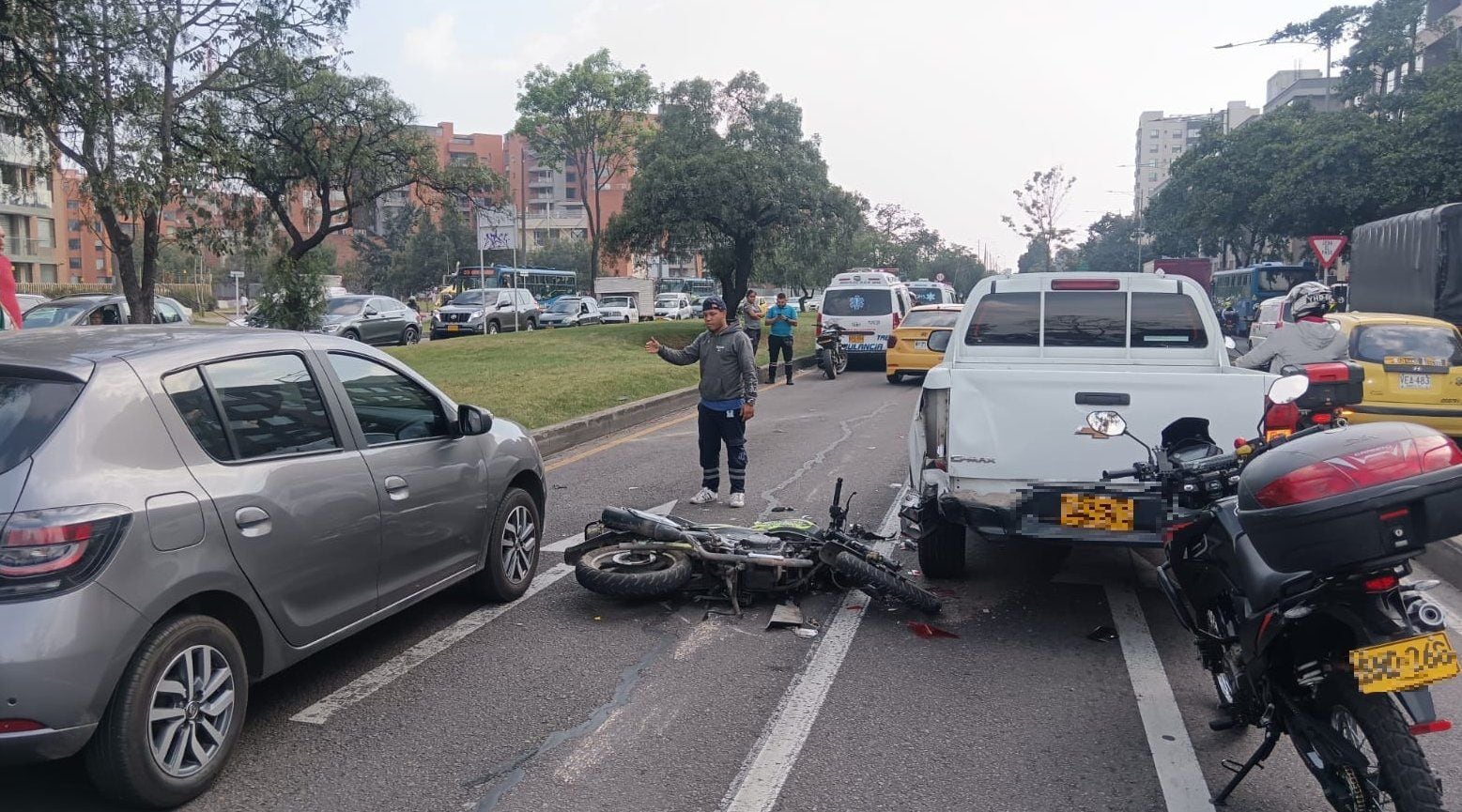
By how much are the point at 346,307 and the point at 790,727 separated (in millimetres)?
25791

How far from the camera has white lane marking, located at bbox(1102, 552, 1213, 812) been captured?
3773 millimetres

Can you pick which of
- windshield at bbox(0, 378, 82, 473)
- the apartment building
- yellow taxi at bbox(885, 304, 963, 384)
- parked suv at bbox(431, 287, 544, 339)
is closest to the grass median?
yellow taxi at bbox(885, 304, 963, 384)

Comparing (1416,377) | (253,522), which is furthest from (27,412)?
(1416,377)

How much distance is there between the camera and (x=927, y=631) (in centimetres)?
555

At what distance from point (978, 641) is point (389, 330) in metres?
25.5

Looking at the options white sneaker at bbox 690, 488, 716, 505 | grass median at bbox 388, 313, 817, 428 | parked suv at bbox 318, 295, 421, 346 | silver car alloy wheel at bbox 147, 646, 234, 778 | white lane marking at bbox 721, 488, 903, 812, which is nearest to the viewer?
silver car alloy wheel at bbox 147, 646, 234, 778

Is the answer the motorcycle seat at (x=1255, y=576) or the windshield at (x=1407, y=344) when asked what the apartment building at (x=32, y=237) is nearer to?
the windshield at (x=1407, y=344)

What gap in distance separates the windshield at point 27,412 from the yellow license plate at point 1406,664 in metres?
3.97

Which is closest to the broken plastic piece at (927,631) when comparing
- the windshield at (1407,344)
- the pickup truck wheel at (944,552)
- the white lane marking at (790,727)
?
the white lane marking at (790,727)

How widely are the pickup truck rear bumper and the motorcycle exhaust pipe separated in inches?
82.1

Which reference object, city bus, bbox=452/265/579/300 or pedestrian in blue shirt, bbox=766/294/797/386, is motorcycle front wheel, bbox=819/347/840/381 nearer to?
pedestrian in blue shirt, bbox=766/294/797/386

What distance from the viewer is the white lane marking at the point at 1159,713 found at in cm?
377

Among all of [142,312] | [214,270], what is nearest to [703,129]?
[142,312]

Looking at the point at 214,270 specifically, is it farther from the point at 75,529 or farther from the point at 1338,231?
the point at 75,529
